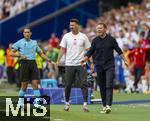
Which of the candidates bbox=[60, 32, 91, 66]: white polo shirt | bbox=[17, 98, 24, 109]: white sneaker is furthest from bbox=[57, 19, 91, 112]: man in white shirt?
bbox=[17, 98, 24, 109]: white sneaker

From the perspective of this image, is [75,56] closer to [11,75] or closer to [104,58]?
[104,58]

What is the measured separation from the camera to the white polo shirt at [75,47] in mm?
16844

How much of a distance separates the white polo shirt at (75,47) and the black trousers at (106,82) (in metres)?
0.74

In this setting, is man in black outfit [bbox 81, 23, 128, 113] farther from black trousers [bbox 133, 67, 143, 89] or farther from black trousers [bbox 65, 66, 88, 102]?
black trousers [bbox 133, 67, 143, 89]

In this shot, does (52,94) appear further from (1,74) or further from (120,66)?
(1,74)

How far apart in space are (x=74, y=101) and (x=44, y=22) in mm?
17260

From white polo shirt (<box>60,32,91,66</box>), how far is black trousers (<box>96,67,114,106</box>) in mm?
737

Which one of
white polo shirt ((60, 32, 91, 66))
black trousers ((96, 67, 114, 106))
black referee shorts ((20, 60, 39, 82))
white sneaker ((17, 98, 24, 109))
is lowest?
white sneaker ((17, 98, 24, 109))

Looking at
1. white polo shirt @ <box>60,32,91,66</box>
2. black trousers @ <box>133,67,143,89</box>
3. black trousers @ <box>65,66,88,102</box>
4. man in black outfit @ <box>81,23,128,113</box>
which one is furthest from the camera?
black trousers @ <box>133,67,143,89</box>

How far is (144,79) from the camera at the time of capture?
1000 inches

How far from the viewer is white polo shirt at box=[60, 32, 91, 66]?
1684 centimetres

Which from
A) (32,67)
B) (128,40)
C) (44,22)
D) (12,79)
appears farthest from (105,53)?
(44,22)

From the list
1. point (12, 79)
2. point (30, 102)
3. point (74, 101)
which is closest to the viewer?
point (30, 102)

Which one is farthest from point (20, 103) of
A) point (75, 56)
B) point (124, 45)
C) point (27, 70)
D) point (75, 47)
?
point (124, 45)
